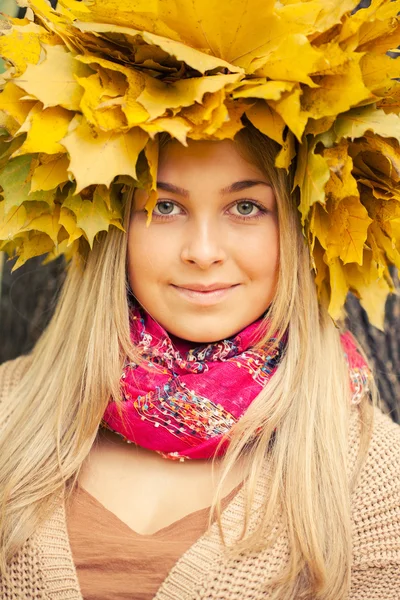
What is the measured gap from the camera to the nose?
1940 mm

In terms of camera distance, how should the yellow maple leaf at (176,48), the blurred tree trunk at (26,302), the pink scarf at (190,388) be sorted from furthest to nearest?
the blurred tree trunk at (26,302)
the pink scarf at (190,388)
the yellow maple leaf at (176,48)

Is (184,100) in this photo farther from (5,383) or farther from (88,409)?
(5,383)

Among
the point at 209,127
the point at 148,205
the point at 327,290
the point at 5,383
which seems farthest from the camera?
the point at 5,383

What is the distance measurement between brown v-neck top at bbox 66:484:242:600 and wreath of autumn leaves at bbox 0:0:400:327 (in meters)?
0.69

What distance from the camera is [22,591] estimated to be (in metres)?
2.04

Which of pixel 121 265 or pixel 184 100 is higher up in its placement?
pixel 184 100

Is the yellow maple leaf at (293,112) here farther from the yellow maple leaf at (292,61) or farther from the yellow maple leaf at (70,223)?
the yellow maple leaf at (70,223)

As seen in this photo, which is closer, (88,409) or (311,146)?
(311,146)

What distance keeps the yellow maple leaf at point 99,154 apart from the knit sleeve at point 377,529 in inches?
36.2

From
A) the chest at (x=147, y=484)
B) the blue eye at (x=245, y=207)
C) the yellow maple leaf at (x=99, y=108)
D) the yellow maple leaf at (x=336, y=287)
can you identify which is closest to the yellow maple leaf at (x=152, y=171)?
the yellow maple leaf at (x=99, y=108)

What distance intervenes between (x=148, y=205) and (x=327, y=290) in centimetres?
50

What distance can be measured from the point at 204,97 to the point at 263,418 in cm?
78

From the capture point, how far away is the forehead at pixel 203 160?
76.0 inches

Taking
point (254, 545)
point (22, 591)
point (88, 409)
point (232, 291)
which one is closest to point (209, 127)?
point (232, 291)
